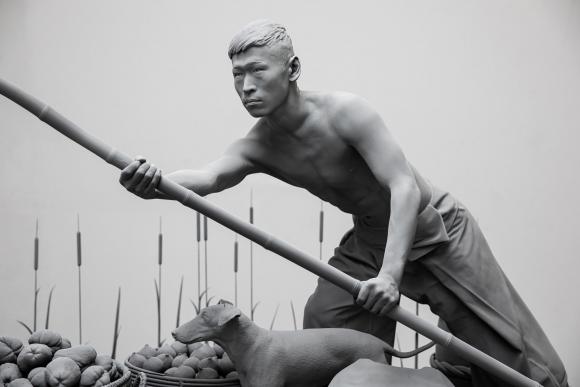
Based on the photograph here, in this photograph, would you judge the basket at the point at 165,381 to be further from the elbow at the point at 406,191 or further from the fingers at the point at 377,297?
the elbow at the point at 406,191

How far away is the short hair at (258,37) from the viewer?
2051 millimetres

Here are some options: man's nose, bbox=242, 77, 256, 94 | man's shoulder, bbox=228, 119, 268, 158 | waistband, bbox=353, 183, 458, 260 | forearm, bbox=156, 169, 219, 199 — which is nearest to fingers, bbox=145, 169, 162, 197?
forearm, bbox=156, 169, 219, 199

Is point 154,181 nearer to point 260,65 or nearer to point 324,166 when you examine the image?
point 260,65

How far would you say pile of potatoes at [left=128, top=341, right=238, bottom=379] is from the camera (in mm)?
2141

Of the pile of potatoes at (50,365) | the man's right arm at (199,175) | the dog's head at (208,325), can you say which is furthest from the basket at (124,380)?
the man's right arm at (199,175)

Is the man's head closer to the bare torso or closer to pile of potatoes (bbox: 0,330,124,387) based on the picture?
the bare torso

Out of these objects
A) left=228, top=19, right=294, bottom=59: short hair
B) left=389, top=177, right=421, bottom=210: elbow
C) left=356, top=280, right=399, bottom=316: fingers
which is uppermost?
left=228, top=19, right=294, bottom=59: short hair

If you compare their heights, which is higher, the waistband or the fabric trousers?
the waistband

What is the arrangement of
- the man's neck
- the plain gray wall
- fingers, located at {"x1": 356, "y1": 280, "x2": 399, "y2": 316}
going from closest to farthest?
fingers, located at {"x1": 356, "y1": 280, "x2": 399, "y2": 316} → the man's neck → the plain gray wall

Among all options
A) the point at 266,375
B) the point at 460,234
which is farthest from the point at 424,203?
the point at 266,375

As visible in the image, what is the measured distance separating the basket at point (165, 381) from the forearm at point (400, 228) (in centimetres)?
48

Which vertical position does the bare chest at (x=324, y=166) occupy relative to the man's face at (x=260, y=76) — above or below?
below

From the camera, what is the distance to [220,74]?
3619 mm

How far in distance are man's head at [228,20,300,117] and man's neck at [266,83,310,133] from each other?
0.05 m
